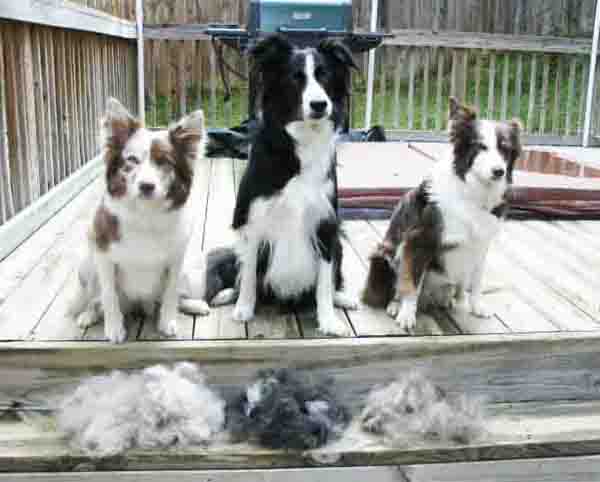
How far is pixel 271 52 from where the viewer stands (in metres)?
2.56

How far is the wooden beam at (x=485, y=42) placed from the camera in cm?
788

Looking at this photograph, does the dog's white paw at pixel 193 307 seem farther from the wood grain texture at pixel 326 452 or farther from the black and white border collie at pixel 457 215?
the black and white border collie at pixel 457 215

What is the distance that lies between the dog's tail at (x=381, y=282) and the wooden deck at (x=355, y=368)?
5.0 inches

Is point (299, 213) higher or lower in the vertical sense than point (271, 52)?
lower

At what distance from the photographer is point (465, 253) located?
2.75 m

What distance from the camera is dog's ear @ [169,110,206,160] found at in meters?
2.44

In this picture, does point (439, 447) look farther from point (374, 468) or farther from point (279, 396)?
point (279, 396)

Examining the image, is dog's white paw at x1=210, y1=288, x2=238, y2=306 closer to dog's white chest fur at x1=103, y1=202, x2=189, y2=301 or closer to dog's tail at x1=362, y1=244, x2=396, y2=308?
dog's white chest fur at x1=103, y1=202, x2=189, y2=301

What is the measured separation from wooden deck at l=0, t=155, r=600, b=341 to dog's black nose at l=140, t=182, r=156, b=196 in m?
0.58

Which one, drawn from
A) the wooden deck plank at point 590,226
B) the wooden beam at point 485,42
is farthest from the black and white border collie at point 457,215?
the wooden beam at point 485,42

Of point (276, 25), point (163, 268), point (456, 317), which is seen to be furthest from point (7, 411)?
point (276, 25)

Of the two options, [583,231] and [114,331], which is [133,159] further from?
[583,231]

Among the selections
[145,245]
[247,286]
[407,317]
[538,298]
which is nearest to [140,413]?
[145,245]

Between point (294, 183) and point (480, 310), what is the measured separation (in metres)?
0.92
